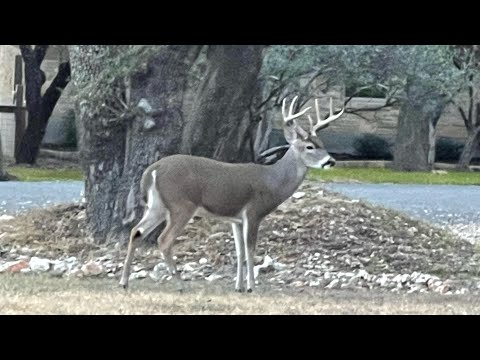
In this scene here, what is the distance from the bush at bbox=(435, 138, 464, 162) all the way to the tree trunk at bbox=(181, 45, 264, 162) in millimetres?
1781

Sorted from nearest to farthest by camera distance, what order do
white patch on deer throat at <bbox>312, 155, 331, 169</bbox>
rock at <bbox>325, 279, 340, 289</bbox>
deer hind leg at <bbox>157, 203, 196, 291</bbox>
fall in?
deer hind leg at <bbox>157, 203, 196, 291</bbox>, white patch on deer throat at <bbox>312, 155, 331, 169</bbox>, rock at <bbox>325, 279, 340, 289</bbox>

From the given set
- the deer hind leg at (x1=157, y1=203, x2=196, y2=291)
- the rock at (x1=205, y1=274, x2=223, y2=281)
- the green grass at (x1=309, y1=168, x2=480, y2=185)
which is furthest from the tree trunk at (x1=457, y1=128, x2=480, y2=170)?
the deer hind leg at (x1=157, y1=203, x2=196, y2=291)

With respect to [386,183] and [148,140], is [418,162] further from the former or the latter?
[148,140]

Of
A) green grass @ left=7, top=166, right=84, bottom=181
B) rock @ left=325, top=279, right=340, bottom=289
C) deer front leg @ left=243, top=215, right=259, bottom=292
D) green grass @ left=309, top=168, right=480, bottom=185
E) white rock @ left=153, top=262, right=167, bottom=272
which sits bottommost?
rock @ left=325, top=279, right=340, bottom=289

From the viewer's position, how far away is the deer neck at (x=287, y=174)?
11172 mm

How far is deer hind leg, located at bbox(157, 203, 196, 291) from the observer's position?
1071 cm

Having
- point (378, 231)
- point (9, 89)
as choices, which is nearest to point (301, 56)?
point (378, 231)

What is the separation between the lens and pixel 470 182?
1216cm

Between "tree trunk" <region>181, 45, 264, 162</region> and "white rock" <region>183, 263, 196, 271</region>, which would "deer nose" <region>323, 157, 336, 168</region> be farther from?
"white rock" <region>183, 263, 196, 271</region>

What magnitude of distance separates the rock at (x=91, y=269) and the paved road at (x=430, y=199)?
245cm

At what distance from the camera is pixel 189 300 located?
10.1 meters

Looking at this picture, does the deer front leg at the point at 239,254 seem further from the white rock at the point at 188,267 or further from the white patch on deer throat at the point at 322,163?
the white rock at the point at 188,267

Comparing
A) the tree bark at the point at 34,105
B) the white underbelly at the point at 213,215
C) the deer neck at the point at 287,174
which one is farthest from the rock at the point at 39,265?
the deer neck at the point at 287,174

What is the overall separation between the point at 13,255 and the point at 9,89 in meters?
1.63
